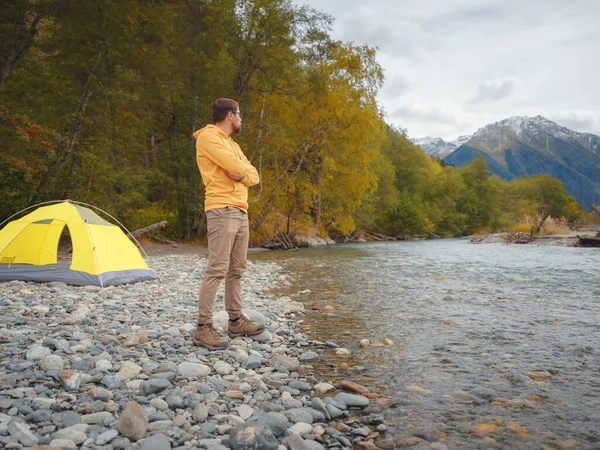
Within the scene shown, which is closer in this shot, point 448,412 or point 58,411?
point 58,411

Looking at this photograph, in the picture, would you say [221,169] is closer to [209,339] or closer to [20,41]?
[209,339]

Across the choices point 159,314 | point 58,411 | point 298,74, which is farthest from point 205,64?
point 58,411

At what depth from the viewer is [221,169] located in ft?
13.9

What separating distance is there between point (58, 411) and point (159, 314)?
2883 millimetres

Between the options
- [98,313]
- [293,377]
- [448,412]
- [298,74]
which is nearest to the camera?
[448,412]

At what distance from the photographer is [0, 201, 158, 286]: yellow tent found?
7637 millimetres

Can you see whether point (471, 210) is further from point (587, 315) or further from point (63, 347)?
point (63, 347)

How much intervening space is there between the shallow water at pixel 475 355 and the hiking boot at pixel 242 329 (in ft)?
2.61

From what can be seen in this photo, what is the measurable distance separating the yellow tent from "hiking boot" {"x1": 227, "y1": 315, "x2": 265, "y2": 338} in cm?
403

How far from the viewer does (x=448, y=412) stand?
293 centimetres

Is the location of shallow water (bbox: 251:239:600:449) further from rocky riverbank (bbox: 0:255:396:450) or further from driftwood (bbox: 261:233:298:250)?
driftwood (bbox: 261:233:298:250)

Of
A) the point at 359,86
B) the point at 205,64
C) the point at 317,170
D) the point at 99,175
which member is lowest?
the point at 99,175

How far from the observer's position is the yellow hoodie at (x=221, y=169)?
410 centimetres

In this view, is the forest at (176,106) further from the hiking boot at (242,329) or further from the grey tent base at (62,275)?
the hiking boot at (242,329)
